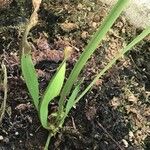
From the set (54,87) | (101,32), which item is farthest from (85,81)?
(101,32)

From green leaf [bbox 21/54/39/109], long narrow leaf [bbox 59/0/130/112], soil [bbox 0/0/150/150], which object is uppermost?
long narrow leaf [bbox 59/0/130/112]

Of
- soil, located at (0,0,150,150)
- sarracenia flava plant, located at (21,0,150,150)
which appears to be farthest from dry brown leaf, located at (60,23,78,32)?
sarracenia flava plant, located at (21,0,150,150)

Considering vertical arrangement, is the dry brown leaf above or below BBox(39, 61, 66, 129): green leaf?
below

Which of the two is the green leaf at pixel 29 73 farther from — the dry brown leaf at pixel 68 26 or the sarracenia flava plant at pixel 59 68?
the dry brown leaf at pixel 68 26

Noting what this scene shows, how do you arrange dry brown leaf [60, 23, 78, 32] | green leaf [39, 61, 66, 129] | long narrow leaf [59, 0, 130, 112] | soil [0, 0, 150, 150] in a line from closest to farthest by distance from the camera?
long narrow leaf [59, 0, 130, 112] → green leaf [39, 61, 66, 129] → soil [0, 0, 150, 150] → dry brown leaf [60, 23, 78, 32]

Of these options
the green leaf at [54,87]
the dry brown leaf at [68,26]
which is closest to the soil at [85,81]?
the dry brown leaf at [68,26]

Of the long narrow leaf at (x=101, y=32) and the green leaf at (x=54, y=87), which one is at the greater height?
the long narrow leaf at (x=101, y=32)

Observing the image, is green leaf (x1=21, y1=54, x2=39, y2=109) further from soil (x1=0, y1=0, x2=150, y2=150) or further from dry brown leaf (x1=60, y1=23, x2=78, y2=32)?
dry brown leaf (x1=60, y1=23, x2=78, y2=32)

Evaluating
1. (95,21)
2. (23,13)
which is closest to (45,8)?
(23,13)
